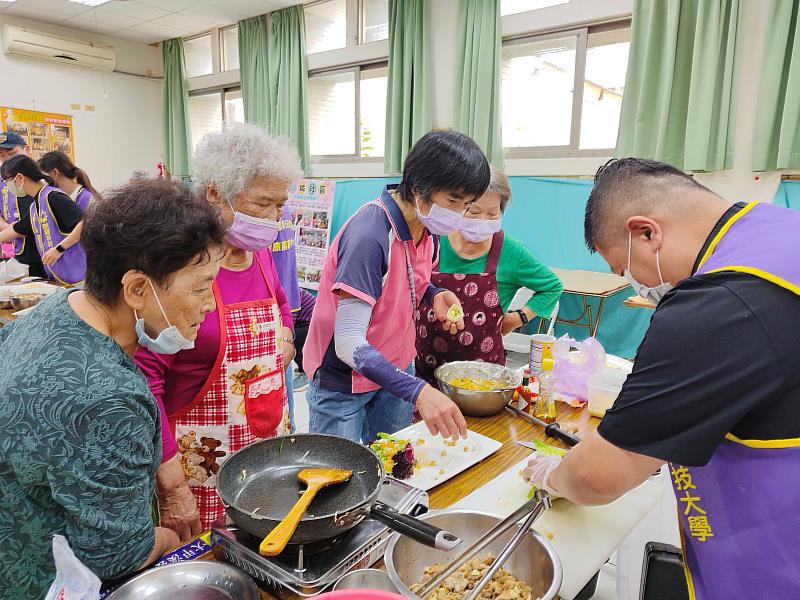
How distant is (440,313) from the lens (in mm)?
2061

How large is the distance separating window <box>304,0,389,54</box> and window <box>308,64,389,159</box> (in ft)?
1.25

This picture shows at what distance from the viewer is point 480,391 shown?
5.82 feet

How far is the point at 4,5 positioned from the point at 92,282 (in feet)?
26.7

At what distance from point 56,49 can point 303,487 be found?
8672 millimetres

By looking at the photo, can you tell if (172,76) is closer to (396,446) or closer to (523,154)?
(523,154)

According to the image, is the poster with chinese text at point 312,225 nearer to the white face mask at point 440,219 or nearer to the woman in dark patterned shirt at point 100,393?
the white face mask at point 440,219

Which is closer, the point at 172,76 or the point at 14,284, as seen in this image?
the point at 14,284

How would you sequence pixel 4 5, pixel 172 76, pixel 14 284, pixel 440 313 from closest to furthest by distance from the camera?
pixel 440 313 < pixel 14 284 < pixel 4 5 < pixel 172 76

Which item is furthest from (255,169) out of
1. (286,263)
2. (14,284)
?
(14,284)

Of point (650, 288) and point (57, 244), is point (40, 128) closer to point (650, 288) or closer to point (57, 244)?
point (57, 244)

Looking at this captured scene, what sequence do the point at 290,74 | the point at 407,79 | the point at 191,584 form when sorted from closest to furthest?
1. the point at 191,584
2. the point at 407,79
3. the point at 290,74

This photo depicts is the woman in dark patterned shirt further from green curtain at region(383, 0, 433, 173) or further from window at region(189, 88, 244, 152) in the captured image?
window at region(189, 88, 244, 152)

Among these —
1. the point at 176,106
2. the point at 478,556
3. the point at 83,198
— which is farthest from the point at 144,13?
the point at 478,556

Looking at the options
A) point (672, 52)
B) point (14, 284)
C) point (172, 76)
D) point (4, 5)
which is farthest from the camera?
point (172, 76)
